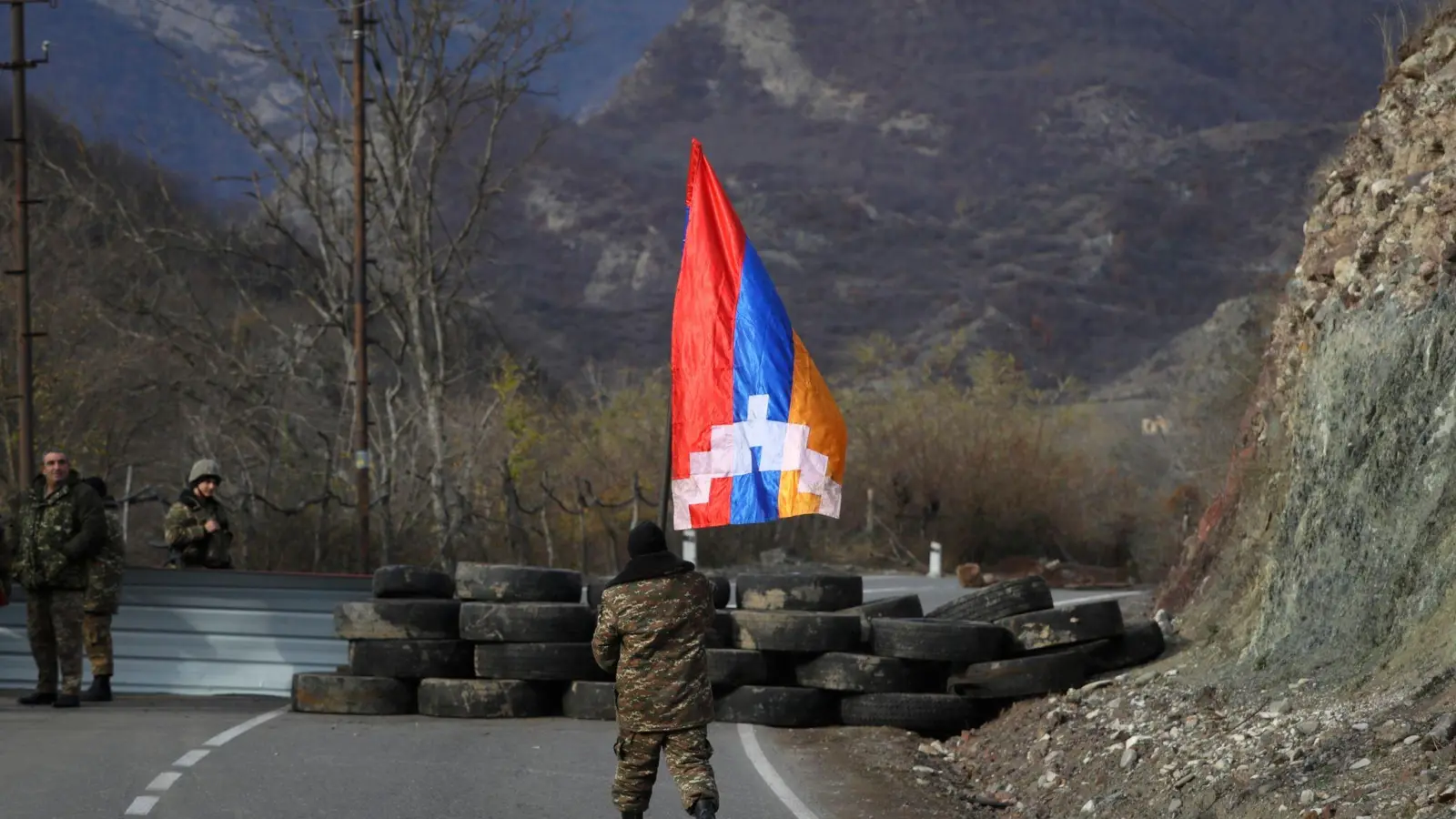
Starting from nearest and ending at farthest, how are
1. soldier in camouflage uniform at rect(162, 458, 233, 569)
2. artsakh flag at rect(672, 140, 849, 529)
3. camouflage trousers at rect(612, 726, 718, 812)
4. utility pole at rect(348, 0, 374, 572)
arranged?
camouflage trousers at rect(612, 726, 718, 812) < artsakh flag at rect(672, 140, 849, 529) < soldier in camouflage uniform at rect(162, 458, 233, 569) < utility pole at rect(348, 0, 374, 572)

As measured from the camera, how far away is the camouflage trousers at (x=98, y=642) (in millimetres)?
14680

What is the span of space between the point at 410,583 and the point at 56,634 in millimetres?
2912

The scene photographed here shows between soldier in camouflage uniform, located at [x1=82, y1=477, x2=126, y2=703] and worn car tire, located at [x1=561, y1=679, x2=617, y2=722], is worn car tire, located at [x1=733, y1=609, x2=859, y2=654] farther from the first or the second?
soldier in camouflage uniform, located at [x1=82, y1=477, x2=126, y2=703]

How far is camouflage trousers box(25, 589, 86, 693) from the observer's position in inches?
571

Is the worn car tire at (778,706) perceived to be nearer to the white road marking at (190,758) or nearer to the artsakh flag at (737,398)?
the artsakh flag at (737,398)

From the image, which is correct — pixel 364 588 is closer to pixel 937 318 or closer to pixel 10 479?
pixel 10 479

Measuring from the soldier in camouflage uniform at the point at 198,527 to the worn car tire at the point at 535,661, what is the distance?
138 inches

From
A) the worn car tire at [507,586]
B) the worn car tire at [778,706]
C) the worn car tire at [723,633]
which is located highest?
the worn car tire at [507,586]

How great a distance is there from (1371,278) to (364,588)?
29.5 feet

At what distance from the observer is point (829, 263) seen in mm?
162250

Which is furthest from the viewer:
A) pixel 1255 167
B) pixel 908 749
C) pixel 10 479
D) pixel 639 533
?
pixel 1255 167

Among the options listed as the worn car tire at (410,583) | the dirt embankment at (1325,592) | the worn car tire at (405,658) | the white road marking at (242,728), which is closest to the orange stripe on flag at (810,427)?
the dirt embankment at (1325,592)

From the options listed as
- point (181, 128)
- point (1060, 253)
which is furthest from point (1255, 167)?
point (181, 128)

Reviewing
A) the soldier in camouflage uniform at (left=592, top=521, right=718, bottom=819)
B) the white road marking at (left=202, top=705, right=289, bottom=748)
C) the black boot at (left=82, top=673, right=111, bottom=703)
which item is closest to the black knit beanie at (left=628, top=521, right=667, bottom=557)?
the soldier in camouflage uniform at (left=592, top=521, right=718, bottom=819)
